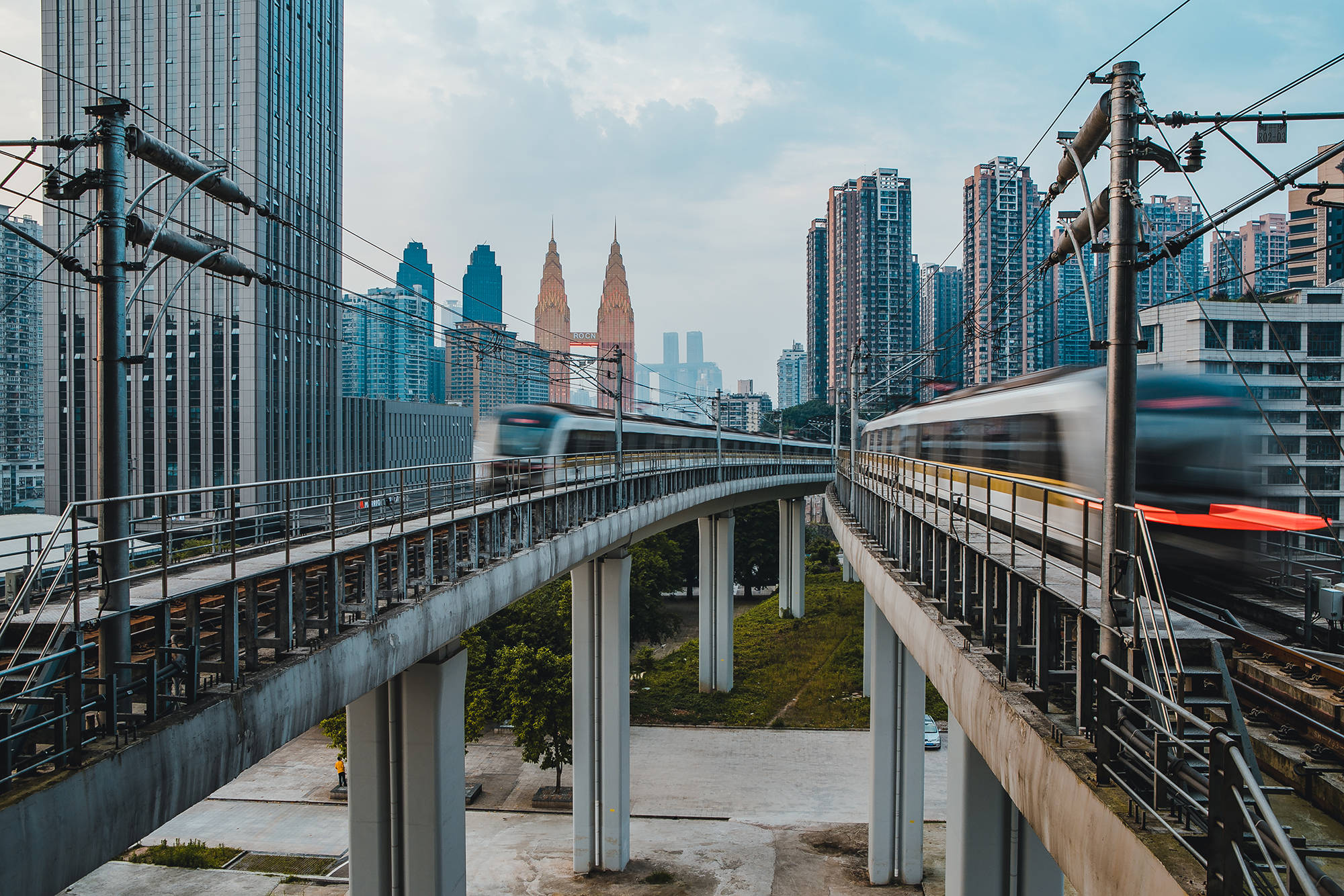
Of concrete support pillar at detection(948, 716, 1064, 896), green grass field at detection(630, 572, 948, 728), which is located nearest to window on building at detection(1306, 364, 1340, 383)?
green grass field at detection(630, 572, 948, 728)

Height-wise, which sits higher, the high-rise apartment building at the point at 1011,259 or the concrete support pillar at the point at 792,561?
the high-rise apartment building at the point at 1011,259

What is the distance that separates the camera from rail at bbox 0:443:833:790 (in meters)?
5.43

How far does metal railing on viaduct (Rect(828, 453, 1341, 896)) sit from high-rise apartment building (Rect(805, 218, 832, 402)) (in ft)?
293

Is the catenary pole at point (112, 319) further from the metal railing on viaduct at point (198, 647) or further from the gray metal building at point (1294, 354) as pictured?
the gray metal building at point (1294, 354)

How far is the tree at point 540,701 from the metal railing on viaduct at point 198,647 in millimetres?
10829

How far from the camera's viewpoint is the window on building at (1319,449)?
47.2 m

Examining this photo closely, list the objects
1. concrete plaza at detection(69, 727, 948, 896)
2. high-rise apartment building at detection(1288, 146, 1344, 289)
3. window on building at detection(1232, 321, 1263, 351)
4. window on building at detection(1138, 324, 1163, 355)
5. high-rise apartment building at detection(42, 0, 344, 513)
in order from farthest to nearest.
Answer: high-rise apartment building at detection(42, 0, 344, 513) < window on building at detection(1232, 321, 1263, 351) < concrete plaza at detection(69, 727, 948, 896) < window on building at detection(1138, 324, 1163, 355) < high-rise apartment building at detection(1288, 146, 1344, 289)

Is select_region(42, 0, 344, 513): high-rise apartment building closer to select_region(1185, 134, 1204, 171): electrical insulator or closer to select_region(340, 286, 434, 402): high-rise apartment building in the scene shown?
select_region(340, 286, 434, 402): high-rise apartment building

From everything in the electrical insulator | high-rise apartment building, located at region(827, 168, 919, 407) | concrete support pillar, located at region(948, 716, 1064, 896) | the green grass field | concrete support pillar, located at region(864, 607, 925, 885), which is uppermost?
high-rise apartment building, located at region(827, 168, 919, 407)

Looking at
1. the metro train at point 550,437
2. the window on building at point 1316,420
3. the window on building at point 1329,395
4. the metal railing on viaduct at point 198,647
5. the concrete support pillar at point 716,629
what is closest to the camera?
the metal railing on viaduct at point 198,647

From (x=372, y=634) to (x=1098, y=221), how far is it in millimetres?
7174

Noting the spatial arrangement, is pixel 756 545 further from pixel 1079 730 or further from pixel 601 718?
pixel 1079 730

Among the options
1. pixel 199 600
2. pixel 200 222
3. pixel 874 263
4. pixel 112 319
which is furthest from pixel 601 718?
pixel 874 263

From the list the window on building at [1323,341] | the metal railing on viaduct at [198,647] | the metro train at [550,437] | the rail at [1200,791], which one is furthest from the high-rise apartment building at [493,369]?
the window on building at [1323,341]
